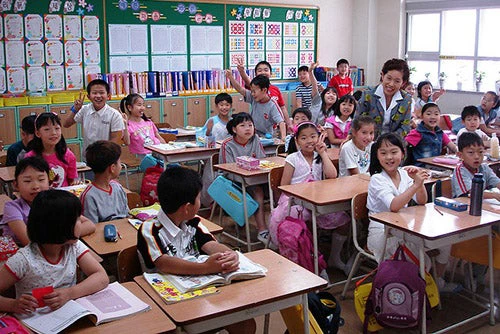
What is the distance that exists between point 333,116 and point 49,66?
13.4 feet

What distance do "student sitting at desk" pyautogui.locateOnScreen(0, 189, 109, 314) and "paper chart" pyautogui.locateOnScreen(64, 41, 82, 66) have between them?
600 centimetres

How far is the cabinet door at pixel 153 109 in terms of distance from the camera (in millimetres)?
8016

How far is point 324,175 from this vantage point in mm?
4301

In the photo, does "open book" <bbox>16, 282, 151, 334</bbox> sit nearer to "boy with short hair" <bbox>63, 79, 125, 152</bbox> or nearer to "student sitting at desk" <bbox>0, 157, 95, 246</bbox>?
"student sitting at desk" <bbox>0, 157, 95, 246</bbox>

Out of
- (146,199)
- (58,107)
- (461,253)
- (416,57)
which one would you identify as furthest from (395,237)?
(416,57)

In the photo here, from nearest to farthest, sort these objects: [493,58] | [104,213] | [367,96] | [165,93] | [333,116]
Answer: [104,213] → [367,96] → [333,116] → [165,93] → [493,58]

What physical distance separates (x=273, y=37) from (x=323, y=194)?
6.33 m

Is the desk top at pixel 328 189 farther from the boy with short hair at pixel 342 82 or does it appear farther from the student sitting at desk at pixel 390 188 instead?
the boy with short hair at pixel 342 82

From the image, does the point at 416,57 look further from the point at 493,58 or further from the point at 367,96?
the point at 367,96

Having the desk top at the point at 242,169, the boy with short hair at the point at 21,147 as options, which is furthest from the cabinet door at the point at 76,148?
the desk top at the point at 242,169

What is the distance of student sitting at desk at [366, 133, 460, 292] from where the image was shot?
3.30 m

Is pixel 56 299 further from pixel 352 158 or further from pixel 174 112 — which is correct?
pixel 174 112

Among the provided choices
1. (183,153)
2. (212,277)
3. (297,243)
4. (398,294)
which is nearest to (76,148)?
(183,153)

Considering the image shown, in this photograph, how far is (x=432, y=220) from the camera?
3.13 m
